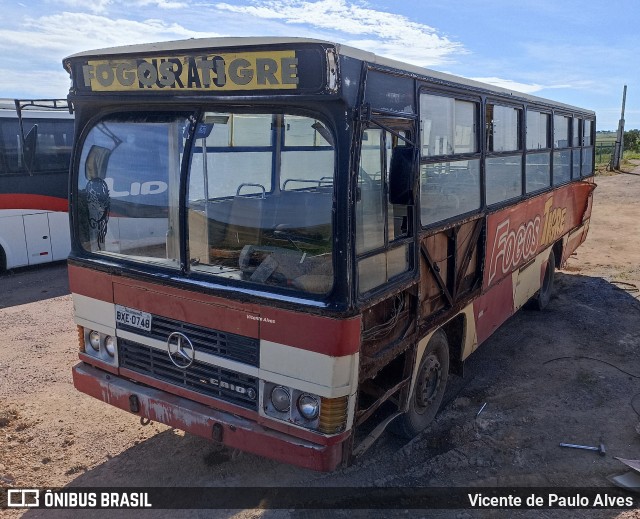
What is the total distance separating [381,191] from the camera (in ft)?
12.2

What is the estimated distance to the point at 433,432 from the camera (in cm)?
509

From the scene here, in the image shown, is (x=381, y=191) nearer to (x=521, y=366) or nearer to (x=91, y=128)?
(x=91, y=128)

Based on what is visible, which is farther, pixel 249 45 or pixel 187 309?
pixel 187 309

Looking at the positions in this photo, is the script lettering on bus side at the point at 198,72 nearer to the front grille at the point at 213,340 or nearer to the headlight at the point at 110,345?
the front grille at the point at 213,340

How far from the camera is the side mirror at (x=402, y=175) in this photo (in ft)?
11.4

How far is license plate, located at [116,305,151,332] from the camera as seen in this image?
13.3 feet

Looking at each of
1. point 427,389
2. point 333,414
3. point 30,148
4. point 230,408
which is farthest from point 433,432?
point 30,148

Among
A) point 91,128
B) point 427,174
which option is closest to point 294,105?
point 427,174

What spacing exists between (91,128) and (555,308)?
719 cm

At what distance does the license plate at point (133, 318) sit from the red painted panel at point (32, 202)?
7.46 m

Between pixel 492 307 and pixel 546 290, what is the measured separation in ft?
10.2

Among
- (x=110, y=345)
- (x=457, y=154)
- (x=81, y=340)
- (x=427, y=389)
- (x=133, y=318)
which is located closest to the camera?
(x=133, y=318)

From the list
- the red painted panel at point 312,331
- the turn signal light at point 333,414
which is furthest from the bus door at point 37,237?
the turn signal light at point 333,414

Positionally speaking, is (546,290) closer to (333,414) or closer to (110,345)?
(333,414)
